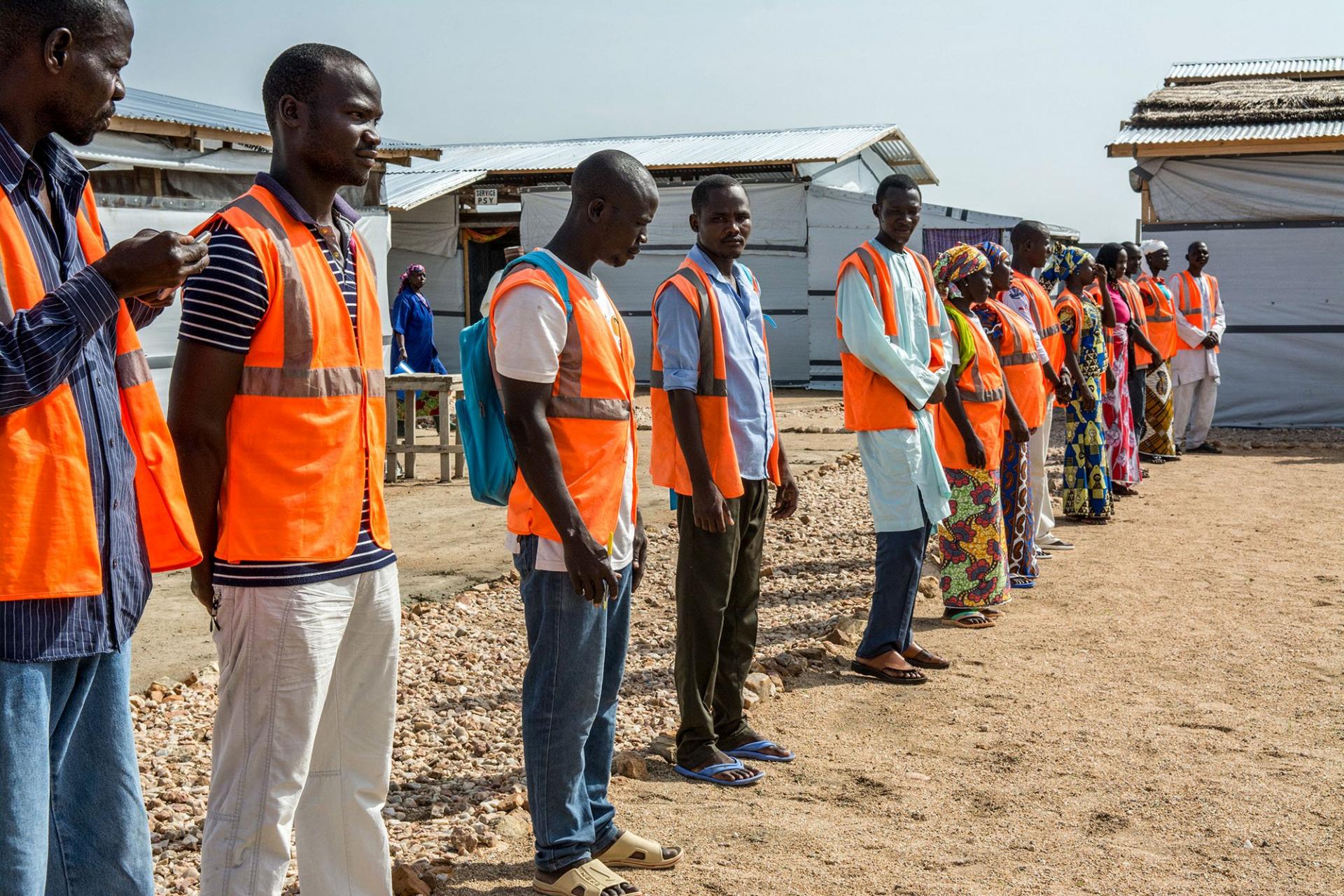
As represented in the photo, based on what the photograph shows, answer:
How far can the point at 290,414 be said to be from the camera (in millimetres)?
2381

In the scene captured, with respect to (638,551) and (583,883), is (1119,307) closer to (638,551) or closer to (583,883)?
(638,551)

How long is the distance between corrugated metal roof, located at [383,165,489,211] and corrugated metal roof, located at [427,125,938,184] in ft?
1.75

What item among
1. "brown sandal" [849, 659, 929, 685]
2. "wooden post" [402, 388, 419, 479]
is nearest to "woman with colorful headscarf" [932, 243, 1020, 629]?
"brown sandal" [849, 659, 929, 685]

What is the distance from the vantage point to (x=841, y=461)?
11766 millimetres

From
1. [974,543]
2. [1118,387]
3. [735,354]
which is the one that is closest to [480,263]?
[1118,387]

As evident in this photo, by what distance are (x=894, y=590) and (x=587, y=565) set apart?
2531mm

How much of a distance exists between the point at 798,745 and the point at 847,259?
6.44 feet

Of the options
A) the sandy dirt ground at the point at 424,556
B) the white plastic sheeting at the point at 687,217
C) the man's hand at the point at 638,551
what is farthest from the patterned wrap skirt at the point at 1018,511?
the white plastic sheeting at the point at 687,217

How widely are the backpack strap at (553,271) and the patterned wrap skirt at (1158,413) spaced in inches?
376

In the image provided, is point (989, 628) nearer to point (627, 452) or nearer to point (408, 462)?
point (627, 452)

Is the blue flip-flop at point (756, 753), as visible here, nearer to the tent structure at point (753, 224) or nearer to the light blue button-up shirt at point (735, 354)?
the light blue button-up shirt at point (735, 354)

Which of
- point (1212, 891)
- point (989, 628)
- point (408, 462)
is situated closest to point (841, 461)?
point (408, 462)

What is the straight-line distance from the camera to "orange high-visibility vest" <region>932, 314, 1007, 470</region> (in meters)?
Result: 5.97

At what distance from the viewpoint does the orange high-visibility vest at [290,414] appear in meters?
2.36
